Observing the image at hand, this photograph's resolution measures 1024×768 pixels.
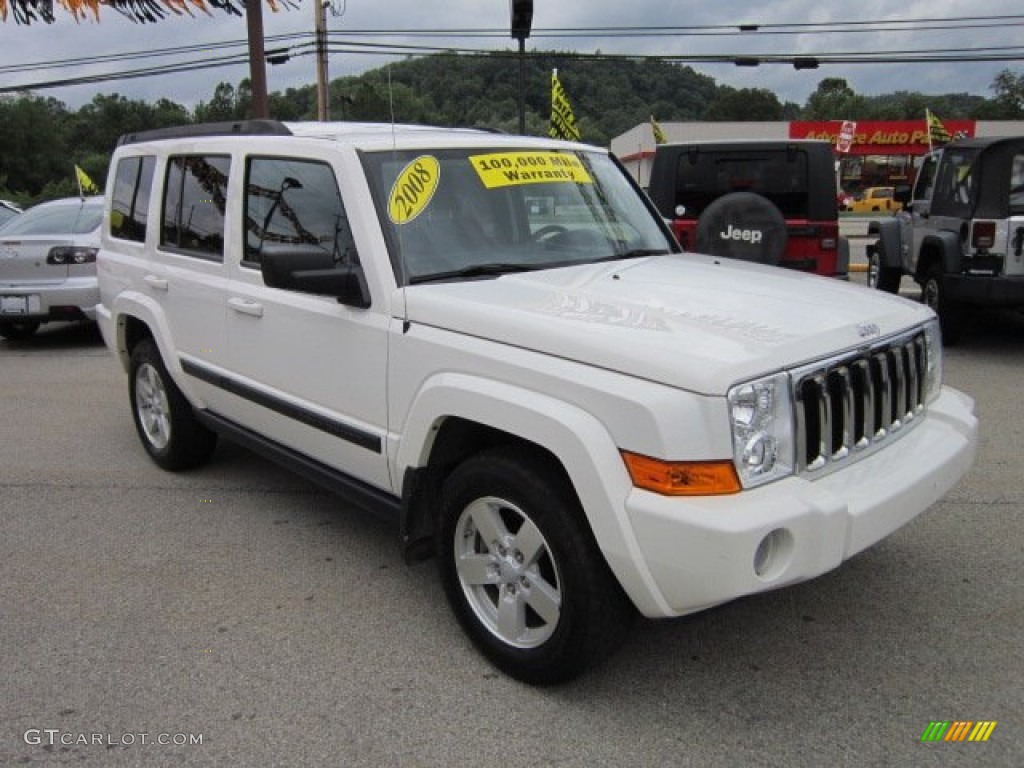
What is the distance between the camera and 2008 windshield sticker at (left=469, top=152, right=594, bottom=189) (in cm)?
375

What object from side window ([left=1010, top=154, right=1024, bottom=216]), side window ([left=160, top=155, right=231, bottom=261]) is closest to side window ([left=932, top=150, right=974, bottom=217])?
side window ([left=1010, top=154, right=1024, bottom=216])

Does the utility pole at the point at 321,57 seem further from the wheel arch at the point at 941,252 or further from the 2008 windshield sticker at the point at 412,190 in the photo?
the 2008 windshield sticker at the point at 412,190

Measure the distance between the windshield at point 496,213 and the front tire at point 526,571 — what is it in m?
0.87

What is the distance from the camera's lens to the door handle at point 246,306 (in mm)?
3961

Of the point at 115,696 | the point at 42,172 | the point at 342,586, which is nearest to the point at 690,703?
the point at 342,586

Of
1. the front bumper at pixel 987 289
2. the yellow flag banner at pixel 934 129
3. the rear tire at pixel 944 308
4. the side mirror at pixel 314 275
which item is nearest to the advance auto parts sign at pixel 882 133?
the yellow flag banner at pixel 934 129

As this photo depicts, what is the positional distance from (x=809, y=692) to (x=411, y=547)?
1.46 m

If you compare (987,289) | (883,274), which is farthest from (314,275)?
(883,274)

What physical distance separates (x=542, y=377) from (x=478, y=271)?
0.87 meters

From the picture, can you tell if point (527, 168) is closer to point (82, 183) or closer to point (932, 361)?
point (932, 361)

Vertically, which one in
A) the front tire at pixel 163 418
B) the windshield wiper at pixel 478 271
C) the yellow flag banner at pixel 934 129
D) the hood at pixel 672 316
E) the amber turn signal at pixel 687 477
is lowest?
the front tire at pixel 163 418

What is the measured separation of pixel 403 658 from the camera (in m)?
3.21

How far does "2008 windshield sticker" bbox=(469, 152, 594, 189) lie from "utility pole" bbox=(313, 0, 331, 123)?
20.5 m

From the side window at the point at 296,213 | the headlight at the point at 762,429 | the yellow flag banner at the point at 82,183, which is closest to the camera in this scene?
the headlight at the point at 762,429
